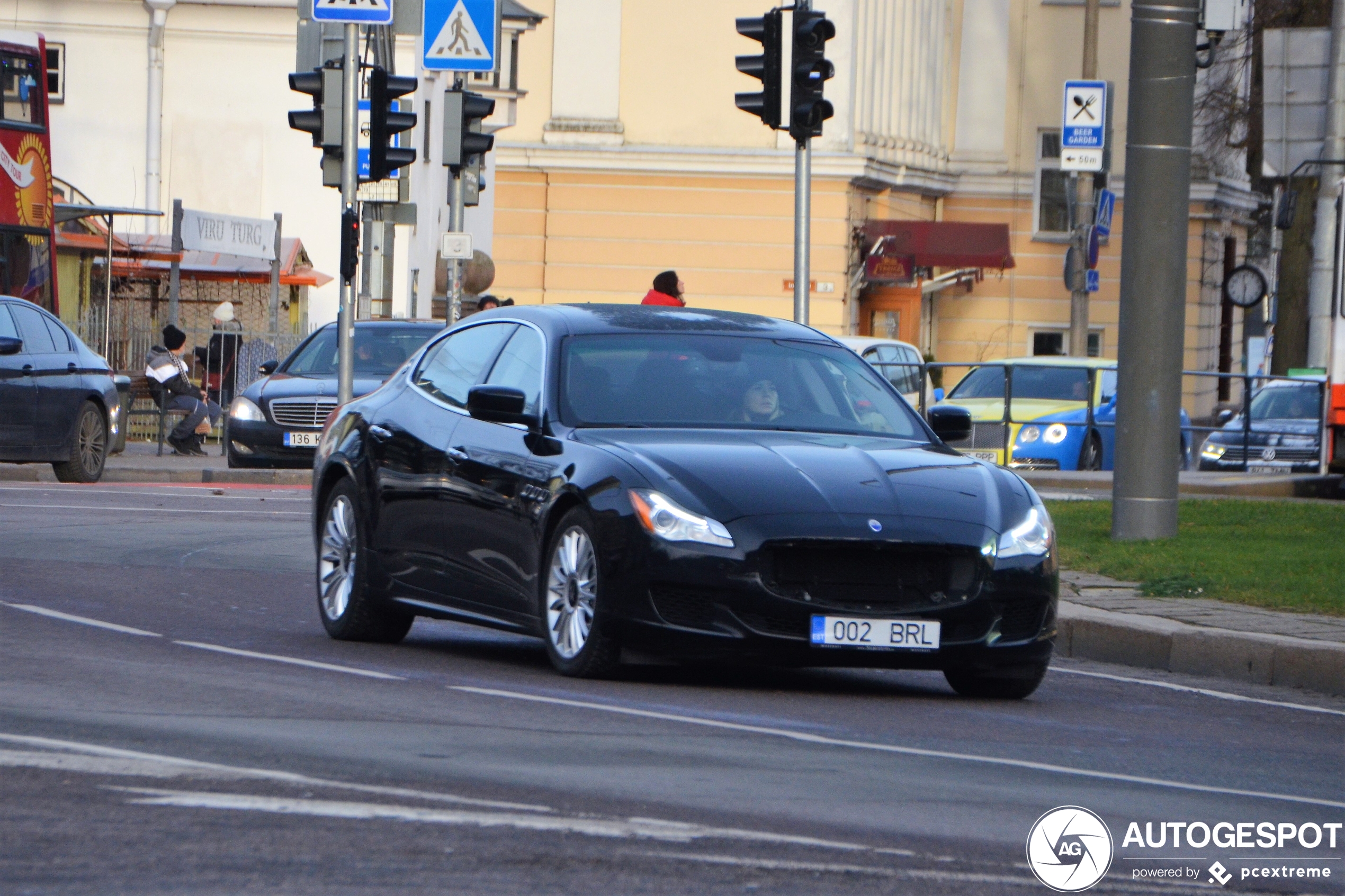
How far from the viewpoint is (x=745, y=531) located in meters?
8.33

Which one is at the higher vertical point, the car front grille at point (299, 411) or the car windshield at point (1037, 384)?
the car windshield at point (1037, 384)

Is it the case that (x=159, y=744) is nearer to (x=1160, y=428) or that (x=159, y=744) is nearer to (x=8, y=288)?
(x=1160, y=428)

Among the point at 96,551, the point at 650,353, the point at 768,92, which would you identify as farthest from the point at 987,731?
the point at 768,92

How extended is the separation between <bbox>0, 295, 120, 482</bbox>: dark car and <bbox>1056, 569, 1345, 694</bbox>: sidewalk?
13166 mm

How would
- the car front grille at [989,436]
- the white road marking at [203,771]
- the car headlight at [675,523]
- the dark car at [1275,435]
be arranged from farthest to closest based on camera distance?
the dark car at [1275,435], the car front grille at [989,436], the car headlight at [675,523], the white road marking at [203,771]

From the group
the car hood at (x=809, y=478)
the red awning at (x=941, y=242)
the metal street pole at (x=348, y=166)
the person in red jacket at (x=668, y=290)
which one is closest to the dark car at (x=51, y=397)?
the metal street pole at (x=348, y=166)

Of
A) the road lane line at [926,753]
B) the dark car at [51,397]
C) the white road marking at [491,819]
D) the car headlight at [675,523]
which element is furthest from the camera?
the dark car at [51,397]

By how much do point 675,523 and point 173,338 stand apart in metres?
23.5

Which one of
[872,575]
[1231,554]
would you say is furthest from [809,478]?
[1231,554]

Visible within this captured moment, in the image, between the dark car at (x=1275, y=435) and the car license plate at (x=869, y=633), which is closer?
the car license plate at (x=869, y=633)

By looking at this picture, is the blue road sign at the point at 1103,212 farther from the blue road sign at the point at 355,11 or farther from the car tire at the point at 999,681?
the car tire at the point at 999,681

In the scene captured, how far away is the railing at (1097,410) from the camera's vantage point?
24953 mm

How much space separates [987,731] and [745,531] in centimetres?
109

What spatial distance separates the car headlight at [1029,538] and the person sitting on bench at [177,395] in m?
21.8
